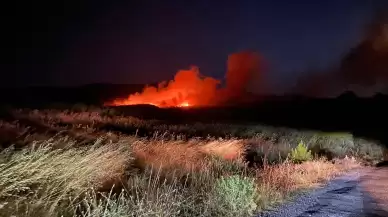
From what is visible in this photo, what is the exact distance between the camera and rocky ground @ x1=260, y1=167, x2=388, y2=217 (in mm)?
8828

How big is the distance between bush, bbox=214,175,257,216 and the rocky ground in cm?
38

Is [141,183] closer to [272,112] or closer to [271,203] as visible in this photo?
[271,203]

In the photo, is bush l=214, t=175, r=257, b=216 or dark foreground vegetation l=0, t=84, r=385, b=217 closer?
dark foreground vegetation l=0, t=84, r=385, b=217

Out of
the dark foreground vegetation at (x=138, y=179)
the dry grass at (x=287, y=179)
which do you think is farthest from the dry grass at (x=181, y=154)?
the dry grass at (x=287, y=179)

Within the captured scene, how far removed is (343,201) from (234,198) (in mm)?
2979

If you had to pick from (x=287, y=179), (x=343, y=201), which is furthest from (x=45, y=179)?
(x=287, y=179)

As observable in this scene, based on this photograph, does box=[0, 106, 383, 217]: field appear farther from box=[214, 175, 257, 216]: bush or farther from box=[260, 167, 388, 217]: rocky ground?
box=[260, 167, 388, 217]: rocky ground

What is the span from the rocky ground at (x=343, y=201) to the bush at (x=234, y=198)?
0.38 m

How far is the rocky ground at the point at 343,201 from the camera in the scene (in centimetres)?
883

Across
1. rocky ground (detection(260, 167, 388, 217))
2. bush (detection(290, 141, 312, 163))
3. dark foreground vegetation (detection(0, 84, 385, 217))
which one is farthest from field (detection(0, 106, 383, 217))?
bush (detection(290, 141, 312, 163))

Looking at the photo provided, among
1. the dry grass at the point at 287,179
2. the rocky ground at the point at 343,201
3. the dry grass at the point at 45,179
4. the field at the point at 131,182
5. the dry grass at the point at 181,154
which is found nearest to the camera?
the dry grass at the point at 45,179

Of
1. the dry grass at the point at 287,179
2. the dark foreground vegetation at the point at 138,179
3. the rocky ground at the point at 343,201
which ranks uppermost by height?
the dark foreground vegetation at the point at 138,179

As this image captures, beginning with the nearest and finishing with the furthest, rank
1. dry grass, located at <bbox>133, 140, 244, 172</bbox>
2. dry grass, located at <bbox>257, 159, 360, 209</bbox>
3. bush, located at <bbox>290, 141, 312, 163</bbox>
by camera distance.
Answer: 1. dry grass, located at <bbox>257, 159, 360, 209</bbox>
2. dry grass, located at <bbox>133, 140, 244, 172</bbox>
3. bush, located at <bbox>290, 141, 312, 163</bbox>

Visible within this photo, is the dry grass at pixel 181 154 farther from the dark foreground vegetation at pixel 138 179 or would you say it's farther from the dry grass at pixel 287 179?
the dry grass at pixel 287 179
